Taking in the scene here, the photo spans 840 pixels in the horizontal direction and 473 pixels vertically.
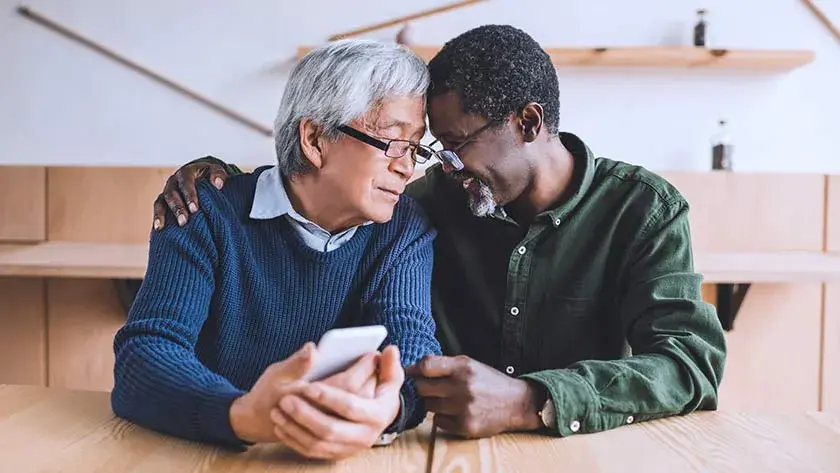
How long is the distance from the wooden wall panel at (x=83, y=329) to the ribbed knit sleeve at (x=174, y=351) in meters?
2.14

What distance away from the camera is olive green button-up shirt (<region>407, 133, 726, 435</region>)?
133 cm

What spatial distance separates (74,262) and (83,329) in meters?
0.71

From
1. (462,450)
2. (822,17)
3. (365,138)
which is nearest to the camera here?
(462,450)

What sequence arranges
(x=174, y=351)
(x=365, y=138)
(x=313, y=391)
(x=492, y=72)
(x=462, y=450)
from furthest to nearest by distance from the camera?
(x=492, y=72)
(x=365, y=138)
(x=174, y=351)
(x=462, y=450)
(x=313, y=391)

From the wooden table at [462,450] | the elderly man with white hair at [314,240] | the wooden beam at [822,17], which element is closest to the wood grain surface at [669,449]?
the wooden table at [462,450]

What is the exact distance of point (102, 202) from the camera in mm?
3348

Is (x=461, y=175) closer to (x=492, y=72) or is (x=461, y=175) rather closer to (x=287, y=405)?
(x=492, y=72)

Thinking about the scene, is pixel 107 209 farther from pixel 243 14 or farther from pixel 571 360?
pixel 571 360

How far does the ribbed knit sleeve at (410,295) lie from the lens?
128 cm

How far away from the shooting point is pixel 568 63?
10.9ft

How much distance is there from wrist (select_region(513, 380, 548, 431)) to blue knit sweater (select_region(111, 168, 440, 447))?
0.21m

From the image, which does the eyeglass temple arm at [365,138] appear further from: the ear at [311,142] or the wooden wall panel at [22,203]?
the wooden wall panel at [22,203]

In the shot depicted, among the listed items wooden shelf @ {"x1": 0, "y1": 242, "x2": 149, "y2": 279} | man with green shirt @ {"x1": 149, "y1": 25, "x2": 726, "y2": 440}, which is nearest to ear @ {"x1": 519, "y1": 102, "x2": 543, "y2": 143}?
man with green shirt @ {"x1": 149, "y1": 25, "x2": 726, "y2": 440}

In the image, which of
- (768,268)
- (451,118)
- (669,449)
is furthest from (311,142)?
(768,268)
